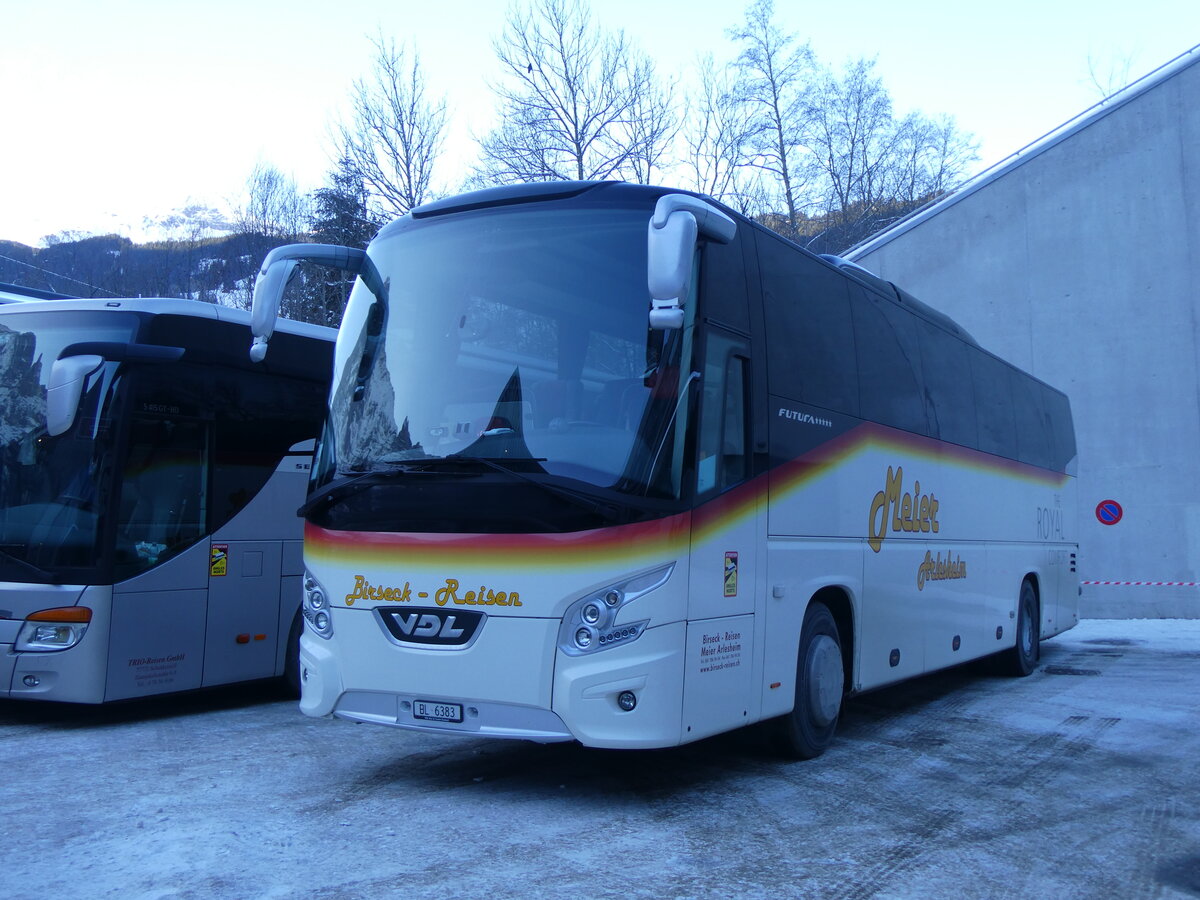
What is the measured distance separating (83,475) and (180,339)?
1.30 m

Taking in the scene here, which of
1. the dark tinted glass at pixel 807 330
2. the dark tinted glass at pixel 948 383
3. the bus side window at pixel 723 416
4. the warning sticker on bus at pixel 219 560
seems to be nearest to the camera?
the bus side window at pixel 723 416

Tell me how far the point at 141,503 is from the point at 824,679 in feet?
17.2

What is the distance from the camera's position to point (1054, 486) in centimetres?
1395

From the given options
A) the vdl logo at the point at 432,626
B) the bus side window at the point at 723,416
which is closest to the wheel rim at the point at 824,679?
the bus side window at the point at 723,416

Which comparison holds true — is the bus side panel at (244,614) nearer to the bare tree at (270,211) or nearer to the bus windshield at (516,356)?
the bus windshield at (516,356)

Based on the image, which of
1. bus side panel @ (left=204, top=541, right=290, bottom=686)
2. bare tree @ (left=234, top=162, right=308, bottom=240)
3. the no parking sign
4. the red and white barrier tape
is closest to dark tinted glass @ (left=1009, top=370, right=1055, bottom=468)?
the no parking sign

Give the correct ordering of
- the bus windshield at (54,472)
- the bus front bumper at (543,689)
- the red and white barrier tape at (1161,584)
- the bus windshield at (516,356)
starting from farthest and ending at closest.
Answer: the red and white barrier tape at (1161,584)
the bus windshield at (54,472)
the bus windshield at (516,356)
the bus front bumper at (543,689)

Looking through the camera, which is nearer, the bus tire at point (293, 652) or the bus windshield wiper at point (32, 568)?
the bus windshield wiper at point (32, 568)

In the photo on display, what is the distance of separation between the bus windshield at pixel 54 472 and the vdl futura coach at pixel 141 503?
11 millimetres

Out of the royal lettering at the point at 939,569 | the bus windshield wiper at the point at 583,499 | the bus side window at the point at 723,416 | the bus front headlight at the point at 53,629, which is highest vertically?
the bus side window at the point at 723,416

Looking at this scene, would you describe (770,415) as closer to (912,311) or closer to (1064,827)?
(1064,827)

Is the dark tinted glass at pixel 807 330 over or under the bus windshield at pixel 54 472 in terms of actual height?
over

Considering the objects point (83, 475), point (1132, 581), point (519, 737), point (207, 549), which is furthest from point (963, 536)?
point (1132, 581)

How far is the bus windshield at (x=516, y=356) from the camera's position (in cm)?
571
